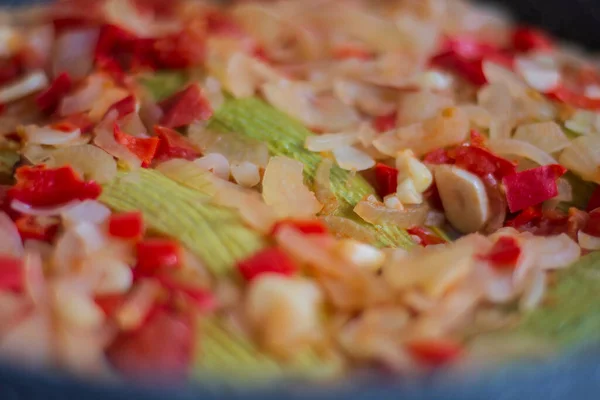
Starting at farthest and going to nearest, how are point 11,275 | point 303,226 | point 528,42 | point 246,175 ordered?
point 528,42 < point 246,175 < point 303,226 < point 11,275

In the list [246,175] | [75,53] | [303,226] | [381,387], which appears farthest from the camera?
[75,53]

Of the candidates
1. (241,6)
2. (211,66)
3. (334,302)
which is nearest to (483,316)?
(334,302)

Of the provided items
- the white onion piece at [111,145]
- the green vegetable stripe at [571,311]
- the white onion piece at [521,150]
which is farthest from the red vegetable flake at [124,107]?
the green vegetable stripe at [571,311]

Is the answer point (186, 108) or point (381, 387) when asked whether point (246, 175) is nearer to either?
point (186, 108)

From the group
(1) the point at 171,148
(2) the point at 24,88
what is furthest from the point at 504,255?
(2) the point at 24,88

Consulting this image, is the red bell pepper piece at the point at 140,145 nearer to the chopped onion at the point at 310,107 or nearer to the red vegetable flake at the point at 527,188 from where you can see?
the chopped onion at the point at 310,107

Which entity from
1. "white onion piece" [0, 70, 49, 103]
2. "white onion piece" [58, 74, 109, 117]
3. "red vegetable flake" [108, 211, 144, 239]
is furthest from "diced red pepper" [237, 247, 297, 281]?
"white onion piece" [0, 70, 49, 103]

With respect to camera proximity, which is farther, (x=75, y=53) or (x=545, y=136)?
(x=75, y=53)
